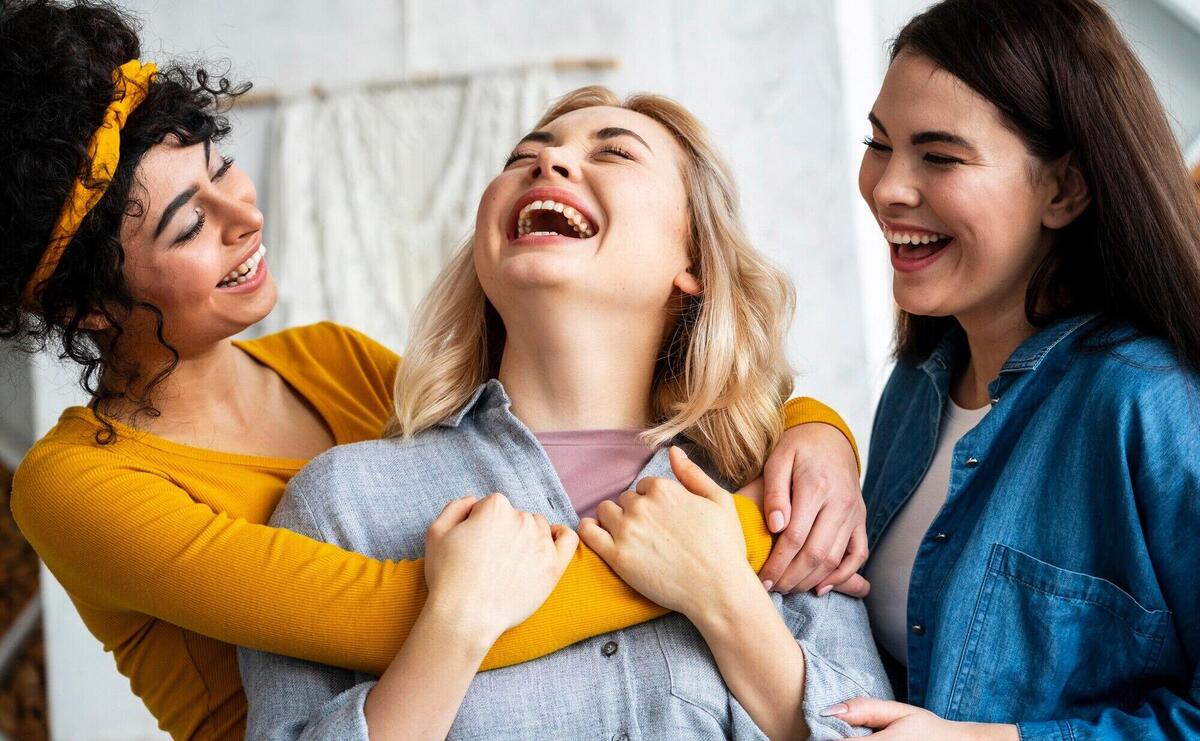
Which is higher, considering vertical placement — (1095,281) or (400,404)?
(1095,281)

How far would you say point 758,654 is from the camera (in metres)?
1.33

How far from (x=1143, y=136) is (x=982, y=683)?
28.4 inches

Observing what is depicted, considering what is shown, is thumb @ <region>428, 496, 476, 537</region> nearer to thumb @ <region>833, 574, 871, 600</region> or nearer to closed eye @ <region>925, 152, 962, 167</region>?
thumb @ <region>833, 574, 871, 600</region>

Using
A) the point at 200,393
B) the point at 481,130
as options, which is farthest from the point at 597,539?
the point at 481,130

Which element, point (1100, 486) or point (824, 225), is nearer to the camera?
point (1100, 486)

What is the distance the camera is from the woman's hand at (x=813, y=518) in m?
1.44

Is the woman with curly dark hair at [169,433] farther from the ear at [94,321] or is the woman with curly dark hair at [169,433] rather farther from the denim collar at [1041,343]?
the denim collar at [1041,343]

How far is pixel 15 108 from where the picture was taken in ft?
4.64

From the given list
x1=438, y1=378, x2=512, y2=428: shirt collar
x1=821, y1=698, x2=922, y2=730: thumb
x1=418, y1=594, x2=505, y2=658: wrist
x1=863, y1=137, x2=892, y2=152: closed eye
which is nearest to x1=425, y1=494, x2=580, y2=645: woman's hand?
x1=418, y1=594, x2=505, y2=658: wrist

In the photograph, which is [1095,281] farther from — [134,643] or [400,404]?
[134,643]

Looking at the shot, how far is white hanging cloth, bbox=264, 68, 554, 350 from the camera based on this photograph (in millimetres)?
3438

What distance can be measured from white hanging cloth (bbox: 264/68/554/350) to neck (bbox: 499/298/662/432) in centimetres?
186

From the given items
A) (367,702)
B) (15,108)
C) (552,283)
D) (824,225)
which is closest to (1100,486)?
(552,283)

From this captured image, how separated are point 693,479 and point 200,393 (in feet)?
2.51
